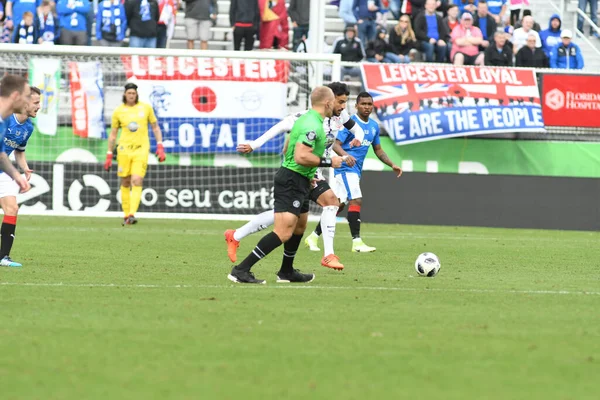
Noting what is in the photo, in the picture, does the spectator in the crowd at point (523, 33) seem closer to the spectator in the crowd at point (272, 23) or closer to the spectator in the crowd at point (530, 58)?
the spectator in the crowd at point (530, 58)

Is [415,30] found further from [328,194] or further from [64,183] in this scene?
[328,194]

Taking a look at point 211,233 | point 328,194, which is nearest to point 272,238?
point 328,194

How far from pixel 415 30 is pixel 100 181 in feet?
24.0

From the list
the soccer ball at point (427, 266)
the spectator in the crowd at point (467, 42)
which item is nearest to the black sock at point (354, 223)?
the soccer ball at point (427, 266)

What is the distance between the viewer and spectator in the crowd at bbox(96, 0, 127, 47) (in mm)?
23938

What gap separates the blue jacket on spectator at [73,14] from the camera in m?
23.6

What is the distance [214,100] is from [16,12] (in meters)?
4.74

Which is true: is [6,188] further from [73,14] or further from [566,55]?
[566,55]

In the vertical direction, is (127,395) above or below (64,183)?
above

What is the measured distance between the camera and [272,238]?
10875 mm

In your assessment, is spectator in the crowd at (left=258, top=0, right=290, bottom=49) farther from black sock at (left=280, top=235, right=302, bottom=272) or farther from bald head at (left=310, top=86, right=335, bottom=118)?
bald head at (left=310, top=86, right=335, bottom=118)

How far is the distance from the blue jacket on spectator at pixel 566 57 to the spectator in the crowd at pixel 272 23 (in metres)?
5.68

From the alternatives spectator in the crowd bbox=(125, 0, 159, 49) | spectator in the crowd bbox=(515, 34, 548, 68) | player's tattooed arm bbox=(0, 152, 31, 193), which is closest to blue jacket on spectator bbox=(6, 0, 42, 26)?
spectator in the crowd bbox=(125, 0, 159, 49)

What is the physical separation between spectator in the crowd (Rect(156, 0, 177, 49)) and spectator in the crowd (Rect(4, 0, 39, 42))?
252 centimetres
